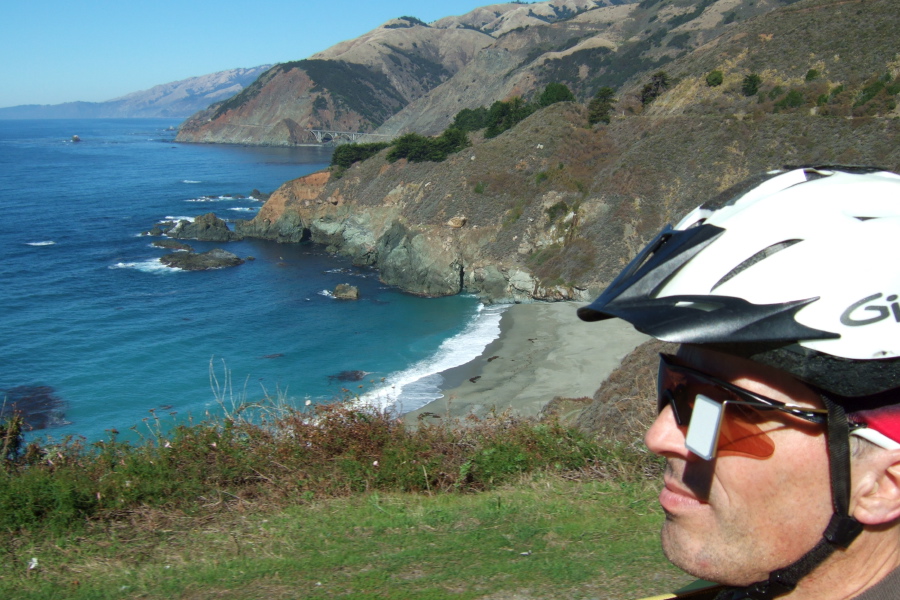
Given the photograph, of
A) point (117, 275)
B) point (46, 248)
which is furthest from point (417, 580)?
point (46, 248)

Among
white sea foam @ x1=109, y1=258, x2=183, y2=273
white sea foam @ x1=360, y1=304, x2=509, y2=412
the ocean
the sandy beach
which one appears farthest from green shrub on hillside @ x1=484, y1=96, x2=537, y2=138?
white sea foam @ x1=109, y1=258, x2=183, y2=273

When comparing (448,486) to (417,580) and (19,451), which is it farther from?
(19,451)

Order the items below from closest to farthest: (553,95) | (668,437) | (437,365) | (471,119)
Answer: (668,437), (437,365), (553,95), (471,119)

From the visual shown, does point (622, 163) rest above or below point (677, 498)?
above

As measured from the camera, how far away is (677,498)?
4.73 feet

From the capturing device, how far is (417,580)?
3.48 metres

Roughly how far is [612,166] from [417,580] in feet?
131

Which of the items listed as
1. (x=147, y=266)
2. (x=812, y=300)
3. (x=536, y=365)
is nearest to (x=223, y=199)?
(x=147, y=266)

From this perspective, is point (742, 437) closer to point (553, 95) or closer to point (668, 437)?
point (668, 437)

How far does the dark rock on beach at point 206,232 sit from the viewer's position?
5541 centimetres

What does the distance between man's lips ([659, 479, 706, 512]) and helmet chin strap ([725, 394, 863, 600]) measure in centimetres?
20

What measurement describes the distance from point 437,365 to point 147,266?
28046 millimetres

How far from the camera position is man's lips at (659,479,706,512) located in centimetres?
142

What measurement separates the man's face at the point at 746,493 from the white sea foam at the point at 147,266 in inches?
1914
